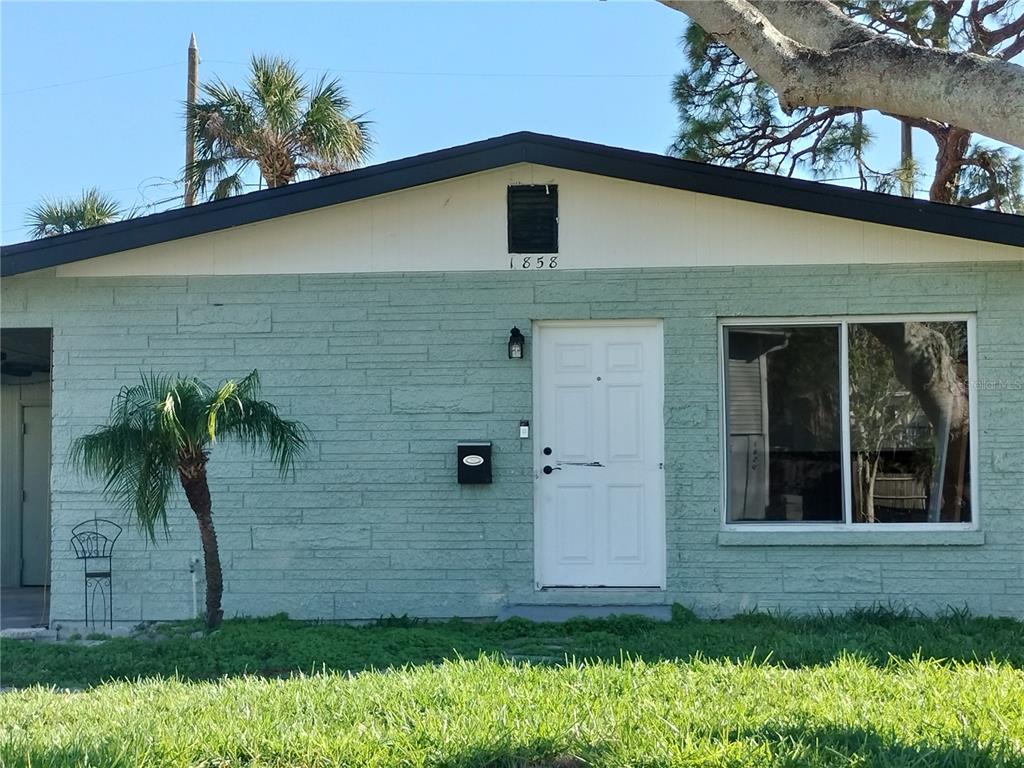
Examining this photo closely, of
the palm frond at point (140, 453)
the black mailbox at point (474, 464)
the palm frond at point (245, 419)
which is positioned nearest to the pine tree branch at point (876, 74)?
the black mailbox at point (474, 464)

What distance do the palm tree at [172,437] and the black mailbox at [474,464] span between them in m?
1.67

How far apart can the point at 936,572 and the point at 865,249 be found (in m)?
2.64

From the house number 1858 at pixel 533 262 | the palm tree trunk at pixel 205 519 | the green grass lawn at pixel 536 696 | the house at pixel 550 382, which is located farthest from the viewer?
the house number 1858 at pixel 533 262

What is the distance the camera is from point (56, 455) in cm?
869

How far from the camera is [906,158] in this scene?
16312 millimetres

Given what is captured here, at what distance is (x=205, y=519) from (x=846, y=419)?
5031 mm

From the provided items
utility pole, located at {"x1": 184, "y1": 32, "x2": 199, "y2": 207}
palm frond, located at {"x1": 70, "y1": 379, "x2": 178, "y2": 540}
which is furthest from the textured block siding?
utility pole, located at {"x1": 184, "y1": 32, "x2": 199, "y2": 207}

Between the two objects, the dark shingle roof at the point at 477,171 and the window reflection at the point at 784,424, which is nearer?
the dark shingle roof at the point at 477,171

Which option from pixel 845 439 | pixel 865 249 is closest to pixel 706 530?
pixel 845 439

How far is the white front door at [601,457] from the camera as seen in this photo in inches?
337

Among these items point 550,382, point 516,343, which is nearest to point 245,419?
point 516,343

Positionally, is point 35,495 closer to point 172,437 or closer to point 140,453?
point 140,453

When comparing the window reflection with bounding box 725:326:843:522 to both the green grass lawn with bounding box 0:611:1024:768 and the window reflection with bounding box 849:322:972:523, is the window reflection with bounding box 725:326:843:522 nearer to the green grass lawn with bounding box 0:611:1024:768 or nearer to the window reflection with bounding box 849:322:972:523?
the window reflection with bounding box 849:322:972:523

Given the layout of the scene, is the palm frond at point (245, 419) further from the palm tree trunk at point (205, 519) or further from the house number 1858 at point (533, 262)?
the house number 1858 at point (533, 262)
